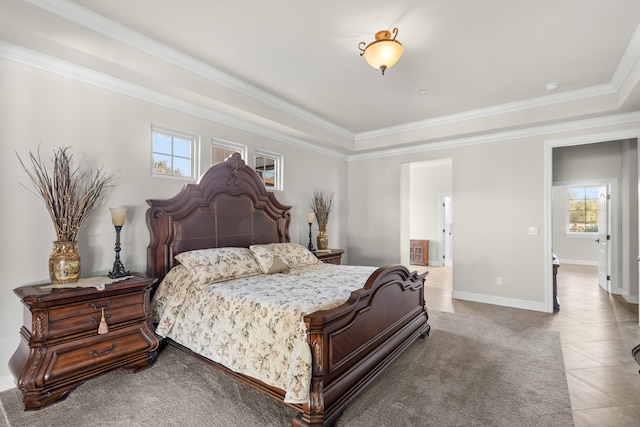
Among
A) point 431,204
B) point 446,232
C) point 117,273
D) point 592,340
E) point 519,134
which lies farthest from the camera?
point 431,204

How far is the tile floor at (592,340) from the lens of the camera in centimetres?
218

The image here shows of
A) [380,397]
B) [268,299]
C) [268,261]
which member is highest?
[268,261]

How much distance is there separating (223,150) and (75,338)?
2574mm

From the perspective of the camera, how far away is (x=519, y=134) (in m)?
4.61

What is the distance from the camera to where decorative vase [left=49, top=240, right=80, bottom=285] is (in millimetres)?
2422

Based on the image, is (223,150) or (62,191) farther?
(223,150)

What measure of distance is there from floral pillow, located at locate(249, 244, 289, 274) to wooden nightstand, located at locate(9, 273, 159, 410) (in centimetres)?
115

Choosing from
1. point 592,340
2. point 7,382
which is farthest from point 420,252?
point 7,382

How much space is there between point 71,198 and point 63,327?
3.24 ft

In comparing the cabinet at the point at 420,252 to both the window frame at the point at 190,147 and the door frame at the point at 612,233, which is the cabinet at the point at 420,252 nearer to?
the door frame at the point at 612,233

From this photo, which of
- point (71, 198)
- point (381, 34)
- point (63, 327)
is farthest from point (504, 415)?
point (71, 198)

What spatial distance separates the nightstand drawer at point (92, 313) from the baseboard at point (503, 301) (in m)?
4.47

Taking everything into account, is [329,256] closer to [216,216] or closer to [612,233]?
[216,216]

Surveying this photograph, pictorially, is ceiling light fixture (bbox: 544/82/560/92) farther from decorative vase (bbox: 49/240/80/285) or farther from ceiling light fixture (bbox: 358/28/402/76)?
decorative vase (bbox: 49/240/80/285)
